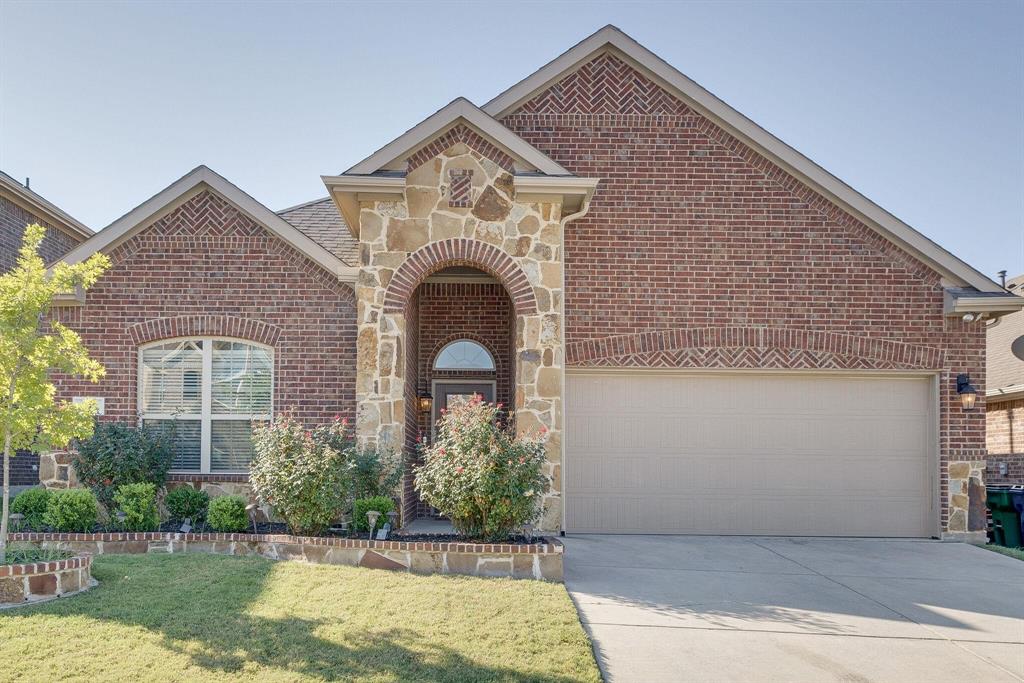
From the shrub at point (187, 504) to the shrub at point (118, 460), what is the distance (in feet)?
1.10

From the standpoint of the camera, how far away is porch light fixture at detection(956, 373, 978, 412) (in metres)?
12.1

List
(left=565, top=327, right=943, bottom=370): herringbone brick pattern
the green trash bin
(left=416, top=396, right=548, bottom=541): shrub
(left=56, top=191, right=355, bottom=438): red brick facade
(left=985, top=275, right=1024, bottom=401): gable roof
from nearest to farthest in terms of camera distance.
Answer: (left=416, top=396, right=548, bottom=541): shrub, (left=56, top=191, right=355, bottom=438): red brick facade, (left=565, top=327, right=943, bottom=370): herringbone brick pattern, the green trash bin, (left=985, top=275, right=1024, bottom=401): gable roof

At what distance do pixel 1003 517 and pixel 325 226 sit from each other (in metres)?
11.5

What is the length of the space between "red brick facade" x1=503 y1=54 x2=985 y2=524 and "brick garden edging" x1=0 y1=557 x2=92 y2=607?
21.9 ft

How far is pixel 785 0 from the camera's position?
12.5m

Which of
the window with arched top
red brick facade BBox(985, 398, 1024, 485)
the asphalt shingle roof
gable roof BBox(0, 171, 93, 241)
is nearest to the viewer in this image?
the asphalt shingle roof

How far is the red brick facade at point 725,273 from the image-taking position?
12.2 metres

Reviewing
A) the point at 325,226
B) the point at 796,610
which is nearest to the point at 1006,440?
the point at 796,610

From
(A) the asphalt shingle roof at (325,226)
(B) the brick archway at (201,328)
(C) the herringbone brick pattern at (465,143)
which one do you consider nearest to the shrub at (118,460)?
(B) the brick archway at (201,328)

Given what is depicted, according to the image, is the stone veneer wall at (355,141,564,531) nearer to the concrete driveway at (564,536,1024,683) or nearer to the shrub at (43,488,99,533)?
the concrete driveway at (564,536,1024,683)

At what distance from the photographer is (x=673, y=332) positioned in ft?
40.0

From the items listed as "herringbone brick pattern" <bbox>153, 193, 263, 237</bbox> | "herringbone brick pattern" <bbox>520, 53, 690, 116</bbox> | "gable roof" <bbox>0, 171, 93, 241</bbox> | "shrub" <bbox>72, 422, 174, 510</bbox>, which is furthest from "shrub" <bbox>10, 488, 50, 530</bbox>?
"herringbone brick pattern" <bbox>520, 53, 690, 116</bbox>

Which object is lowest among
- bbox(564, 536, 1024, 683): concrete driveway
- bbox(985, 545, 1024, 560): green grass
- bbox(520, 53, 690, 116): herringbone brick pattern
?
bbox(985, 545, 1024, 560): green grass

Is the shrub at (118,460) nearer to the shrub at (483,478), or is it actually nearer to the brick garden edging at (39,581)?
the brick garden edging at (39,581)
